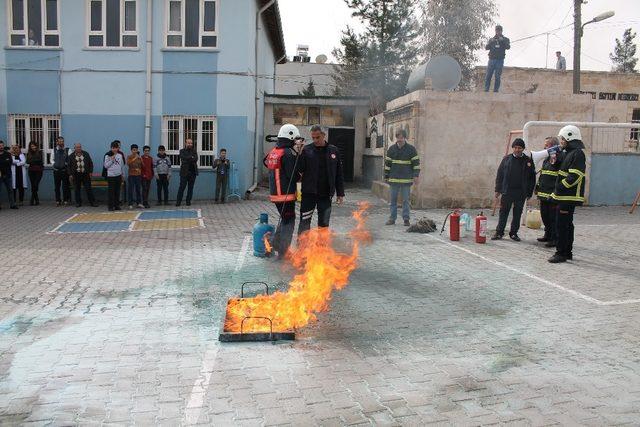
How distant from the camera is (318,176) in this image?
903 centimetres

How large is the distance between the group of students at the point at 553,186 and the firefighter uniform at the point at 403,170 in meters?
2.14

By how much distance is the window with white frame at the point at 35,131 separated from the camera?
18734 mm

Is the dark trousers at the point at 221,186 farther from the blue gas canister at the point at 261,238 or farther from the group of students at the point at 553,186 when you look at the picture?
the group of students at the point at 553,186

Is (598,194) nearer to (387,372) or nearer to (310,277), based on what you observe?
(310,277)

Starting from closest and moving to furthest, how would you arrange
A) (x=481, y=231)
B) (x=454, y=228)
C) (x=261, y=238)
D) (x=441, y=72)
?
(x=261, y=238) < (x=481, y=231) < (x=454, y=228) < (x=441, y=72)

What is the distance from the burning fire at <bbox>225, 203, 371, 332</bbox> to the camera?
576 cm

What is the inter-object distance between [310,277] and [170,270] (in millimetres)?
2575

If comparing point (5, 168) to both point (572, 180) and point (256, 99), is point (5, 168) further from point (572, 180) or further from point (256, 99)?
point (572, 180)

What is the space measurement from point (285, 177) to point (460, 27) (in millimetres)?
26852

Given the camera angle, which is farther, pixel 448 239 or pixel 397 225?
pixel 397 225

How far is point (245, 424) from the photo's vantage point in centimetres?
385

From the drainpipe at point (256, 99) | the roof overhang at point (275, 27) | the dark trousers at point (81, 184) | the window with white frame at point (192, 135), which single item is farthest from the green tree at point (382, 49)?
the dark trousers at point (81, 184)

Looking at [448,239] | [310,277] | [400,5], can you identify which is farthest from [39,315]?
[400,5]

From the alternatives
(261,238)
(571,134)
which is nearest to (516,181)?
(571,134)
